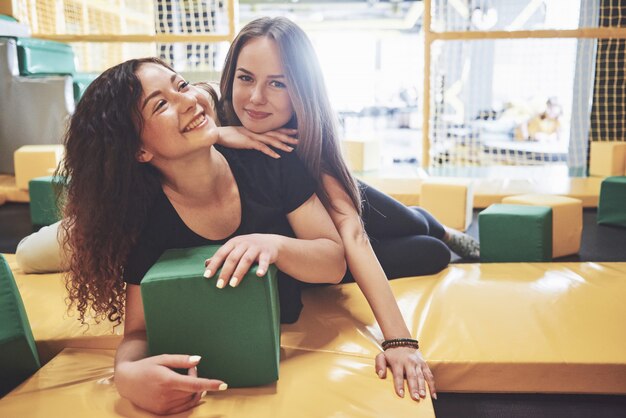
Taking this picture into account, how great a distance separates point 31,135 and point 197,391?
4926 mm

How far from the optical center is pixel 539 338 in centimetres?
180

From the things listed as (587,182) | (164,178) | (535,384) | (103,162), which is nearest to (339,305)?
(535,384)

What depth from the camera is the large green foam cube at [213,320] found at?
1.31 metres

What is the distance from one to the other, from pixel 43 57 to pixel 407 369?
212 inches

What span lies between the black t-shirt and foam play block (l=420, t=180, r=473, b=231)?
231cm

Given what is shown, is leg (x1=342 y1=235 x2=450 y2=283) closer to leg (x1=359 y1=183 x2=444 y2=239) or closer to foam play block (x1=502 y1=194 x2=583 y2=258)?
leg (x1=359 y1=183 x2=444 y2=239)

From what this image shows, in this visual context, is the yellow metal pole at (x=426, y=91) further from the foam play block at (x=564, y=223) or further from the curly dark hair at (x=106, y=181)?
the curly dark hair at (x=106, y=181)

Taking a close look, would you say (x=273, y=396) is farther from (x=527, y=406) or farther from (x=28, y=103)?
(x=28, y=103)

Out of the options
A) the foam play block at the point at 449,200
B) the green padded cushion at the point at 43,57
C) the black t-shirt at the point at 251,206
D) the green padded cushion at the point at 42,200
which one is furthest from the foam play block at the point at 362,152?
the black t-shirt at the point at 251,206

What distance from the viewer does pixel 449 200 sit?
384 cm

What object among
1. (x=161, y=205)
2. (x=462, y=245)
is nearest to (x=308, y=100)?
(x=161, y=205)

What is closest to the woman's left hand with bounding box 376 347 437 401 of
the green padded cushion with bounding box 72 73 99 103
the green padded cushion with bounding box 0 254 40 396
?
the green padded cushion with bounding box 0 254 40 396

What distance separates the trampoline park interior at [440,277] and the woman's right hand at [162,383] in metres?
0.05

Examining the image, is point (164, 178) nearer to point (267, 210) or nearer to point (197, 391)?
point (267, 210)
